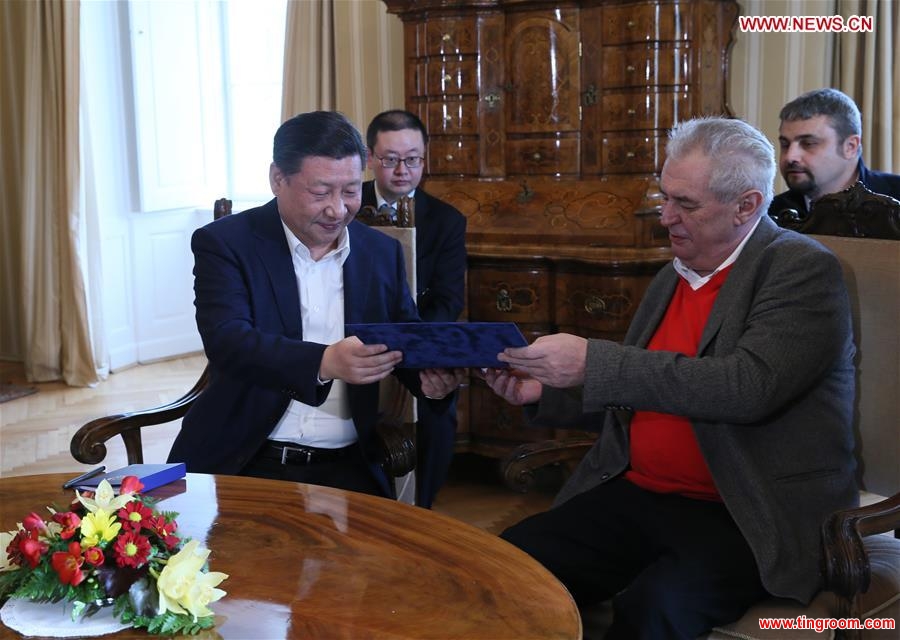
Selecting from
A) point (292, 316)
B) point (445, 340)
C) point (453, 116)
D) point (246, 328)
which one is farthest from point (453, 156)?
point (445, 340)

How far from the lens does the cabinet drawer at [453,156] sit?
4.61m

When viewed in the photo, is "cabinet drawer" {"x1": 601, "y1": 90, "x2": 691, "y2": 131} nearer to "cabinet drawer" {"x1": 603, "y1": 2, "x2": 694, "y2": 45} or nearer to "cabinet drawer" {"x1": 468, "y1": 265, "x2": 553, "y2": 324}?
"cabinet drawer" {"x1": 603, "y1": 2, "x2": 694, "y2": 45}

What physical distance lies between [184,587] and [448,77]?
3.53m

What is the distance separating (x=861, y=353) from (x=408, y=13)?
115 inches

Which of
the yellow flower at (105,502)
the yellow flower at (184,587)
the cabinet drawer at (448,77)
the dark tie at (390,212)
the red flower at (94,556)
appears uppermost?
the cabinet drawer at (448,77)

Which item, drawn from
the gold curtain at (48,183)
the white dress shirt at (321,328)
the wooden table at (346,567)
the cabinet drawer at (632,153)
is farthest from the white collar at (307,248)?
the gold curtain at (48,183)

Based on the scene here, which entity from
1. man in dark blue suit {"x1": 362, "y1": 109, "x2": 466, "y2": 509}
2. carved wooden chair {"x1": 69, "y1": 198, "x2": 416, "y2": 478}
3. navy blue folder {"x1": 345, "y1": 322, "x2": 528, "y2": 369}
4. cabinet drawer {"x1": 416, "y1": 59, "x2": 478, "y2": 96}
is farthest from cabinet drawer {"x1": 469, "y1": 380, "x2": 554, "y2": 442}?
navy blue folder {"x1": 345, "y1": 322, "x2": 528, "y2": 369}

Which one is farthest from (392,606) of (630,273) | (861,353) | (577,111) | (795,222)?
(577,111)

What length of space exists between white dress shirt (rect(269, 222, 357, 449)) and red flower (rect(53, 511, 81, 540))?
1134mm

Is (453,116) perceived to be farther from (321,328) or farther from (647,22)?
(321,328)

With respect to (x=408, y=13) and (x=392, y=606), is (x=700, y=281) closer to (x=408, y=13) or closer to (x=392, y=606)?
(x=392, y=606)

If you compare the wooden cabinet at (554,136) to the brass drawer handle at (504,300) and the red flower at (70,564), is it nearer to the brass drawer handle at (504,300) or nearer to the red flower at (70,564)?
the brass drawer handle at (504,300)

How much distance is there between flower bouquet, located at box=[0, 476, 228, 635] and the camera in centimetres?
Result: 133

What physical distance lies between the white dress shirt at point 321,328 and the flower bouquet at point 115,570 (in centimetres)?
112
